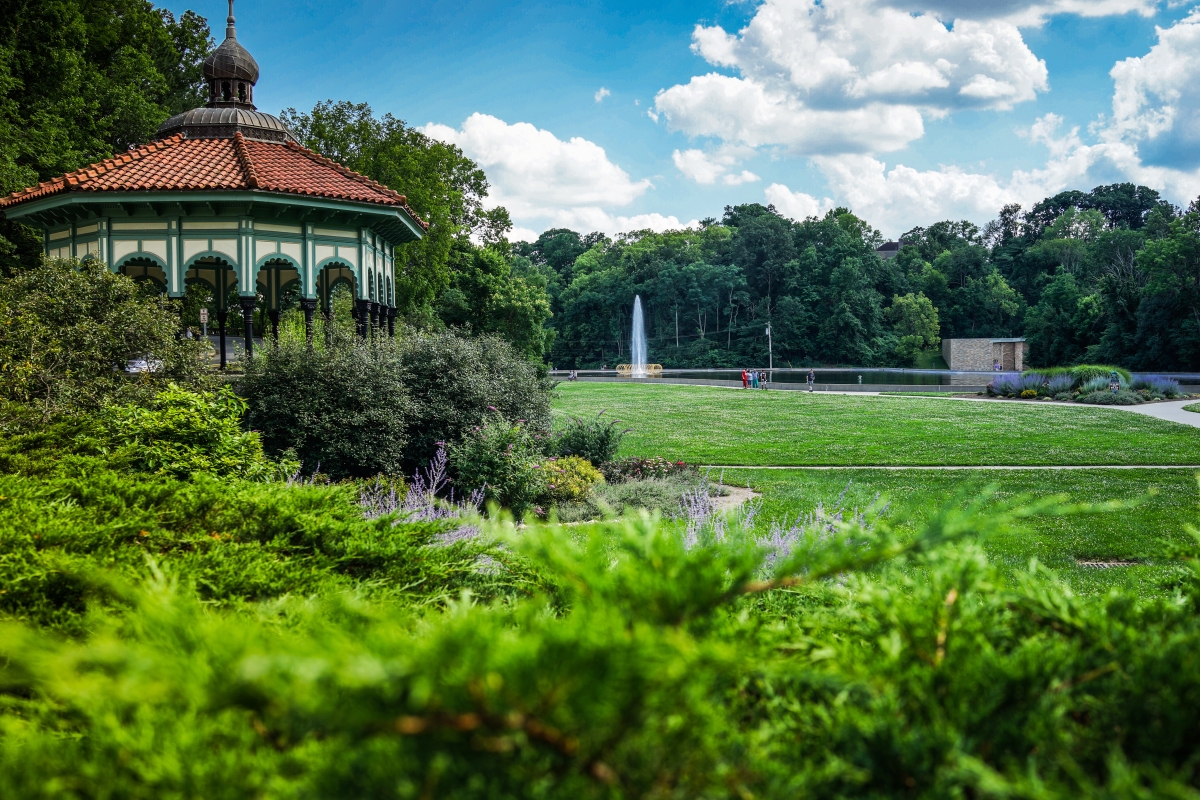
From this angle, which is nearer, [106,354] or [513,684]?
[513,684]

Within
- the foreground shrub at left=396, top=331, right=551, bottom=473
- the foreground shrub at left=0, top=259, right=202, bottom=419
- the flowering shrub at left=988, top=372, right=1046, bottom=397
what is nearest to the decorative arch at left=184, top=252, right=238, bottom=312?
the foreground shrub at left=396, top=331, right=551, bottom=473

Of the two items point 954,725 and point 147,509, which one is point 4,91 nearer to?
point 147,509

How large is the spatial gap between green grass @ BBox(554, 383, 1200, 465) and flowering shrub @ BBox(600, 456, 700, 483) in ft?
8.17

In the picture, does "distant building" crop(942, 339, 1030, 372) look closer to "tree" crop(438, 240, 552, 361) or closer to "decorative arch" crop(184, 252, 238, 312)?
"tree" crop(438, 240, 552, 361)

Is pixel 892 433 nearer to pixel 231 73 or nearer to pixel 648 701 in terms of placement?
pixel 231 73

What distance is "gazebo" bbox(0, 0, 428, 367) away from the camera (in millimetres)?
11773

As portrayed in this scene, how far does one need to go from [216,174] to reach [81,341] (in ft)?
15.5

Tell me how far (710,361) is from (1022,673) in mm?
78607

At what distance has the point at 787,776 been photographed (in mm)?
1239

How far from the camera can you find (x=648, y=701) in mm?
1083

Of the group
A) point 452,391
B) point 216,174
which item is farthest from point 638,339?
point 452,391

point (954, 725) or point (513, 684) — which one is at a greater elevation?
point (513, 684)

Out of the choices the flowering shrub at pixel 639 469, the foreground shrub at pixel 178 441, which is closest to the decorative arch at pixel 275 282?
the flowering shrub at pixel 639 469

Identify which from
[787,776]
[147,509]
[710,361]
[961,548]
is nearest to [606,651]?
[787,776]
